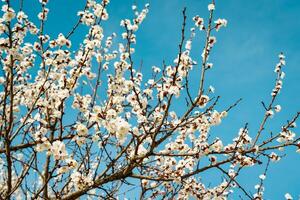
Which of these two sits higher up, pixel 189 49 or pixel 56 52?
pixel 56 52

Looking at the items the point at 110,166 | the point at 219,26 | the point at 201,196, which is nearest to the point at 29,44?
the point at 110,166

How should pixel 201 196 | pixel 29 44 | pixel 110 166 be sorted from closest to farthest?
pixel 110 166 < pixel 29 44 < pixel 201 196

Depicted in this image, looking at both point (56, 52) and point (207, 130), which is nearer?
point (56, 52)

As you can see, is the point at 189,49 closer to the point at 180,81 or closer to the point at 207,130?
the point at 180,81

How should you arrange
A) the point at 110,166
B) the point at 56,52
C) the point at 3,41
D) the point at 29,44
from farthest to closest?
the point at 29,44 → the point at 56,52 → the point at 110,166 → the point at 3,41

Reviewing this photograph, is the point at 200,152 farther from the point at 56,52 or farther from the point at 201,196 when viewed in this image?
the point at 56,52

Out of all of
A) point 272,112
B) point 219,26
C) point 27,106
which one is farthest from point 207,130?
point 27,106

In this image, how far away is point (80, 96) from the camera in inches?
257

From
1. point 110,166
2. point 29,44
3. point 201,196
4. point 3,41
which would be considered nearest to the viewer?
point 3,41

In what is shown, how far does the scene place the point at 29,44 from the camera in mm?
6387

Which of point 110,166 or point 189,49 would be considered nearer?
point 110,166

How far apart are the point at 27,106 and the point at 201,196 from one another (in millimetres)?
3245

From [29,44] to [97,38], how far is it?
1.07 m

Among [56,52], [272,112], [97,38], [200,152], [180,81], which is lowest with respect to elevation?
[200,152]
